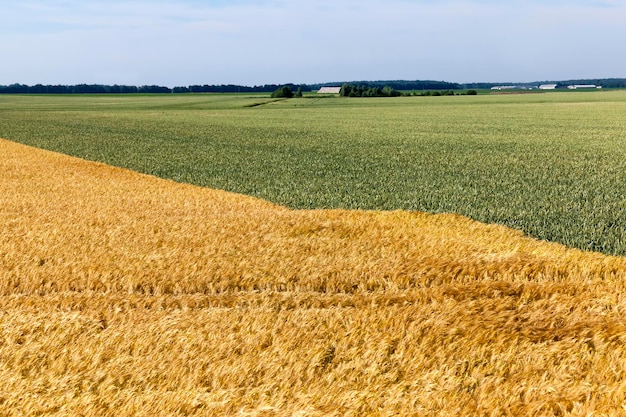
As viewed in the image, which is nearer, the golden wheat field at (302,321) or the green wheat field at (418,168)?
the golden wheat field at (302,321)

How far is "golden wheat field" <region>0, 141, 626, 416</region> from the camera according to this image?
4000mm

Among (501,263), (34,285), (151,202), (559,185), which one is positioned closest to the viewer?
(34,285)

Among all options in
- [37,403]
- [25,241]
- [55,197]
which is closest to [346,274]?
[37,403]

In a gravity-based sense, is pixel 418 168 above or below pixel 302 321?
below

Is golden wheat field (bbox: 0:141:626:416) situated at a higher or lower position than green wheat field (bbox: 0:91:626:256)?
higher

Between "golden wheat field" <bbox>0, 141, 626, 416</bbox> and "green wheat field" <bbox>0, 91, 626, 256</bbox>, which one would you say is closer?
"golden wheat field" <bbox>0, 141, 626, 416</bbox>

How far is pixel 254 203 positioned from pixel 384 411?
10.2m

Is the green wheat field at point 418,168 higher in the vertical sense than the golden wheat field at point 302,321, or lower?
lower

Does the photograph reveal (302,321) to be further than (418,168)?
No

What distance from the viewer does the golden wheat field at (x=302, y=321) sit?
13.1ft

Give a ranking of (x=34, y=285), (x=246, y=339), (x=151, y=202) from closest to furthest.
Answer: (x=246, y=339) → (x=34, y=285) → (x=151, y=202)

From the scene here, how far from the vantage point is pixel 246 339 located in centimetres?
490

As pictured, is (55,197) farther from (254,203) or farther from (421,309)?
(421,309)

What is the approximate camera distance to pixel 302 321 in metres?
5.33
